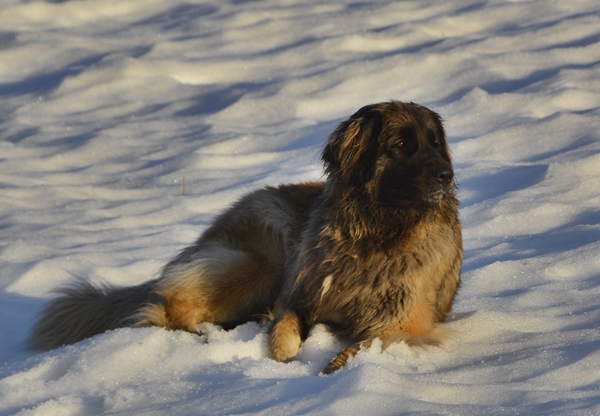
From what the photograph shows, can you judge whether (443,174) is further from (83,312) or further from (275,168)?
(275,168)

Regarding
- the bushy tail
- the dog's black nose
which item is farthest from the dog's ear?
the bushy tail

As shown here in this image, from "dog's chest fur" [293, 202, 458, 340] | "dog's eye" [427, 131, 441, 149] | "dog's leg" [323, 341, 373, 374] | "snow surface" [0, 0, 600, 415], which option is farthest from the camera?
"dog's eye" [427, 131, 441, 149]

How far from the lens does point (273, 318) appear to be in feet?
14.0

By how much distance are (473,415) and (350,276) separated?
1.39m

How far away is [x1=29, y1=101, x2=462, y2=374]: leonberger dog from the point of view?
4.02m

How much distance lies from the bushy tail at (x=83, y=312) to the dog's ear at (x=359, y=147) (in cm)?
119

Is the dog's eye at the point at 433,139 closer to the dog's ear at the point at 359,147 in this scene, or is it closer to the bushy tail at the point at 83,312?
the dog's ear at the point at 359,147

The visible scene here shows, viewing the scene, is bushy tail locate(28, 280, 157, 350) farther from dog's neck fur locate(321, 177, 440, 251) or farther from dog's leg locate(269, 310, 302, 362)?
dog's neck fur locate(321, 177, 440, 251)

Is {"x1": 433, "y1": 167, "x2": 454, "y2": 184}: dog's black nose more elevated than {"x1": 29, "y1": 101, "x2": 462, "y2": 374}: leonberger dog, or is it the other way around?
{"x1": 433, "y1": 167, "x2": 454, "y2": 184}: dog's black nose

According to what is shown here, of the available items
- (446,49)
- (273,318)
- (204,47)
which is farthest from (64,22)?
(273,318)

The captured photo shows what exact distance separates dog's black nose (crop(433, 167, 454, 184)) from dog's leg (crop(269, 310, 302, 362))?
3.26 feet

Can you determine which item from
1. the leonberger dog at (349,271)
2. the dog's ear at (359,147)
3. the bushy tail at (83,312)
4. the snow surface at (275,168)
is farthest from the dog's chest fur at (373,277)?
the bushy tail at (83,312)

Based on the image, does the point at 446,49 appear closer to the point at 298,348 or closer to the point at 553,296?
the point at 553,296

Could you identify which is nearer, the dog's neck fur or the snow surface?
the snow surface
